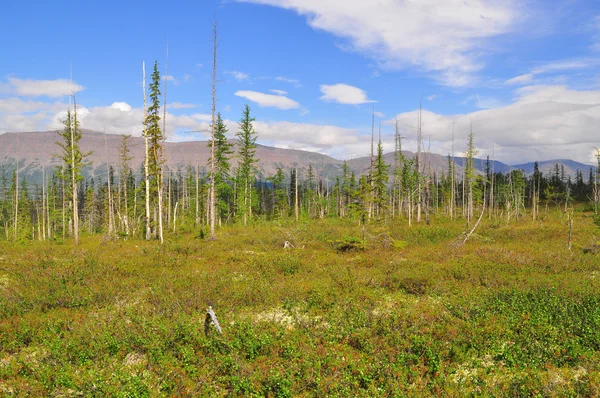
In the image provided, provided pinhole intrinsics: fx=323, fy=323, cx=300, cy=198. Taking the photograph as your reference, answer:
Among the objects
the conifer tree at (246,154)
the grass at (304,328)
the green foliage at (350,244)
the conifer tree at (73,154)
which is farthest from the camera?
the conifer tree at (246,154)

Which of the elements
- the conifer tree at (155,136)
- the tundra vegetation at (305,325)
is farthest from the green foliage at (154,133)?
the tundra vegetation at (305,325)

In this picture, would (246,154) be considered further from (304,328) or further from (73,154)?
(304,328)

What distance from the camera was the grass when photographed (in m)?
6.45

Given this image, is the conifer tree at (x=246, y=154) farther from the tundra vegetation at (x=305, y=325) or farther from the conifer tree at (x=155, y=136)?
the tundra vegetation at (x=305, y=325)

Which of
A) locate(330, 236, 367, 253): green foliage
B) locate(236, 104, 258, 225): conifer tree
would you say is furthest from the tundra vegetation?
locate(236, 104, 258, 225): conifer tree

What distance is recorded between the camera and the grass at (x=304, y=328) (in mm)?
6453

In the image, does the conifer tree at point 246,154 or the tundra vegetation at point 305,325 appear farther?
the conifer tree at point 246,154

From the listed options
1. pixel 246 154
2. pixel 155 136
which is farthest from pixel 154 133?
pixel 246 154

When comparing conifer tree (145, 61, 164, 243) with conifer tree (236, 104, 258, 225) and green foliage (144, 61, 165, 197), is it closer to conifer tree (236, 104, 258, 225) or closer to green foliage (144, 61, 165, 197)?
green foliage (144, 61, 165, 197)

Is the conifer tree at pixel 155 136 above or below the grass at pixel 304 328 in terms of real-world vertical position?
above

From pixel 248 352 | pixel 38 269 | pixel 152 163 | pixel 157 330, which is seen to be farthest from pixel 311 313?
pixel 152 163

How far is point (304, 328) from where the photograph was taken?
895 centimetres

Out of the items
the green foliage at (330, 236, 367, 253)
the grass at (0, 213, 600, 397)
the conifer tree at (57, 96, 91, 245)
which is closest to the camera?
the grass at (0, 213, 600, 397)

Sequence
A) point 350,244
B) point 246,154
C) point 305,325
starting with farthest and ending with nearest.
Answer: point 246,154
point 350,244
point 305,325
